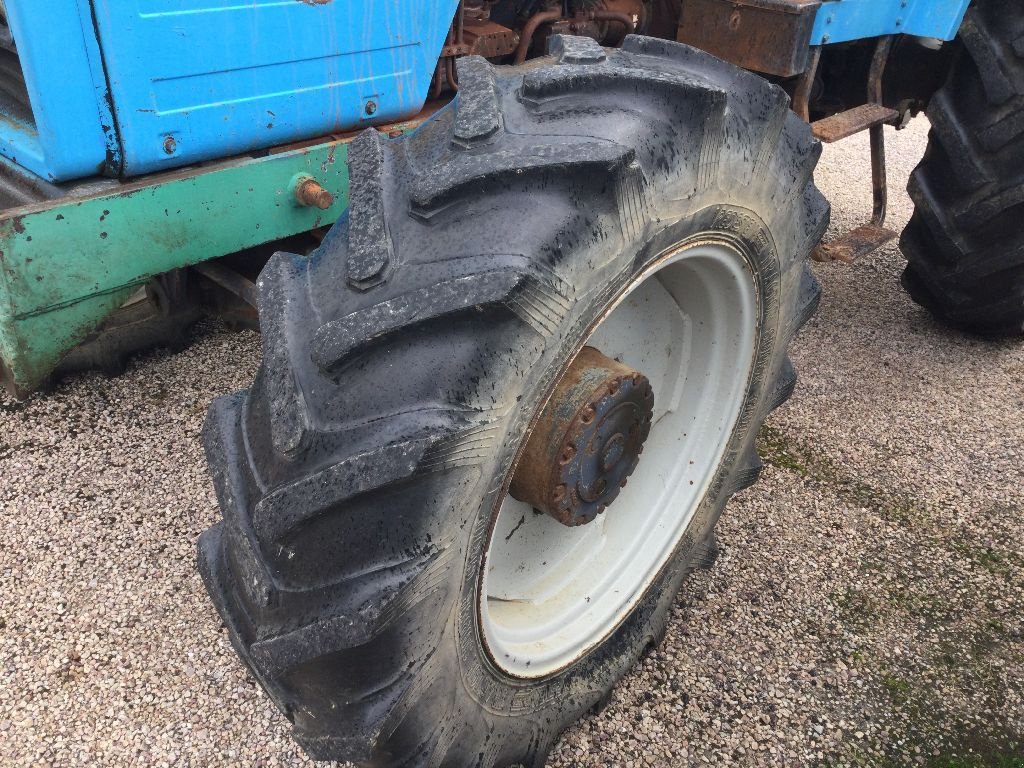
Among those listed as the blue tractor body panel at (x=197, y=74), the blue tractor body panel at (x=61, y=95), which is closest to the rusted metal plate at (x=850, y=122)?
the blue tractor body panel at (x=197, y=74)

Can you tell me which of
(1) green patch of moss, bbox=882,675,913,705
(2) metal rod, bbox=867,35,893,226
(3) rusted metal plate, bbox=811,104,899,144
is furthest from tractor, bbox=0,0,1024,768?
(1) green patch of moss, bbox=882,675,913,705

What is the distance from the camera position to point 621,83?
118 centimetres

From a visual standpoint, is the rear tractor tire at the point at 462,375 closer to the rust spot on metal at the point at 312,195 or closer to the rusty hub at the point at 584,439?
the rusty hub at the point at 584,439

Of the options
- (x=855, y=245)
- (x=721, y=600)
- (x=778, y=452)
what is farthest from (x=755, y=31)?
(x=721, y=600)

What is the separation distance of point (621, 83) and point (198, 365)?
1.70m

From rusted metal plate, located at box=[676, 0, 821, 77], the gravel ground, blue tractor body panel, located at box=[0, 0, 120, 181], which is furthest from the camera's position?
rusted metal plate, located at box=[676, 0, 821, 77]

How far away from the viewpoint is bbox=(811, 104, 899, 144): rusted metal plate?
2.16 meters

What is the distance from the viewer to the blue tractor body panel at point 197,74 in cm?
127

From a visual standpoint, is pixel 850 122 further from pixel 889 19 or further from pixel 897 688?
pixel 897 688

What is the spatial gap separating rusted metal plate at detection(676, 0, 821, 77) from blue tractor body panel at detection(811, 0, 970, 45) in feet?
0.27

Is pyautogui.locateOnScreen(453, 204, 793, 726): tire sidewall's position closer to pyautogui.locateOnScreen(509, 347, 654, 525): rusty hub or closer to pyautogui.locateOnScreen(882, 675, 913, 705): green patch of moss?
pyautogui.locateOnScreen(509, 347, 654, 525): rusty hub

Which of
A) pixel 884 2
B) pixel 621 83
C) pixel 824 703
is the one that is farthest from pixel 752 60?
pixel 824 703

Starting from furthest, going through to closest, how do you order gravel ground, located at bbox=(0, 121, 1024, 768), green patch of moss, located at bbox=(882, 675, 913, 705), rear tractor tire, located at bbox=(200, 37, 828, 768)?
green patch of moss, located at bbox=(882, 675, 913, 705)
gravel ground, located at bbox=(0, 121, 1024, 768)
rear tractor tire, located at bbox=(200, 37, 828, 768)

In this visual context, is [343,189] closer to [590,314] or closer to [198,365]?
[590,314]
